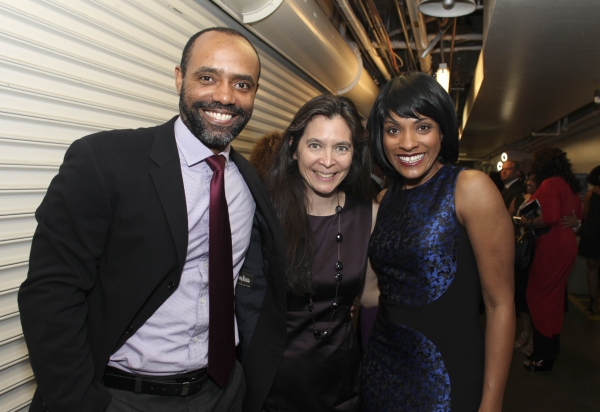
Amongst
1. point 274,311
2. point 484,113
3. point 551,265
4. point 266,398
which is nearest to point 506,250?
point 274,311

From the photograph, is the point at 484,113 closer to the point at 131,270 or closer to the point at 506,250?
the point at 506,250

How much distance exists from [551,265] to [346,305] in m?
3.28

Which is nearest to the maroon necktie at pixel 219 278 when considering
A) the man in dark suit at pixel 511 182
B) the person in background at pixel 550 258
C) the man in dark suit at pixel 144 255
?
the man in dark suit at pixel 144 255

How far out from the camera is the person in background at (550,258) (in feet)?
14.0

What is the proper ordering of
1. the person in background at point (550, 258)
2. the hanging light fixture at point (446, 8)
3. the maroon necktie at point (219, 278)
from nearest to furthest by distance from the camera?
the maroon necktie at point (219, 278) → the hanging light fixture at point (446, 8) → the person in background at point (550, 258)

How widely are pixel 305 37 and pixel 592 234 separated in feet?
16.4

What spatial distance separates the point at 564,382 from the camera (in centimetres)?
406

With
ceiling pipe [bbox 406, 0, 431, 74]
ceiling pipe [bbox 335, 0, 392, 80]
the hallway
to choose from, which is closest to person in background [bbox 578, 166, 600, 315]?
the hallway

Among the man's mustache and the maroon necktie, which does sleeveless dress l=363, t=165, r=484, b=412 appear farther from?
the man's mustache

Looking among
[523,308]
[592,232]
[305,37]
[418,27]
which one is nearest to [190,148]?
[305,37]

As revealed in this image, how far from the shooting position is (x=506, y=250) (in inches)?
60.7

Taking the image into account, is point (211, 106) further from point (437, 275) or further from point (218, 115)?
point (437, 275)

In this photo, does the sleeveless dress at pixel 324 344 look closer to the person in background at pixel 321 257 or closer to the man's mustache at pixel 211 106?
the person in background at pixel 321 257

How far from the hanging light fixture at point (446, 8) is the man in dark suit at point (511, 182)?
2814 millimetres
